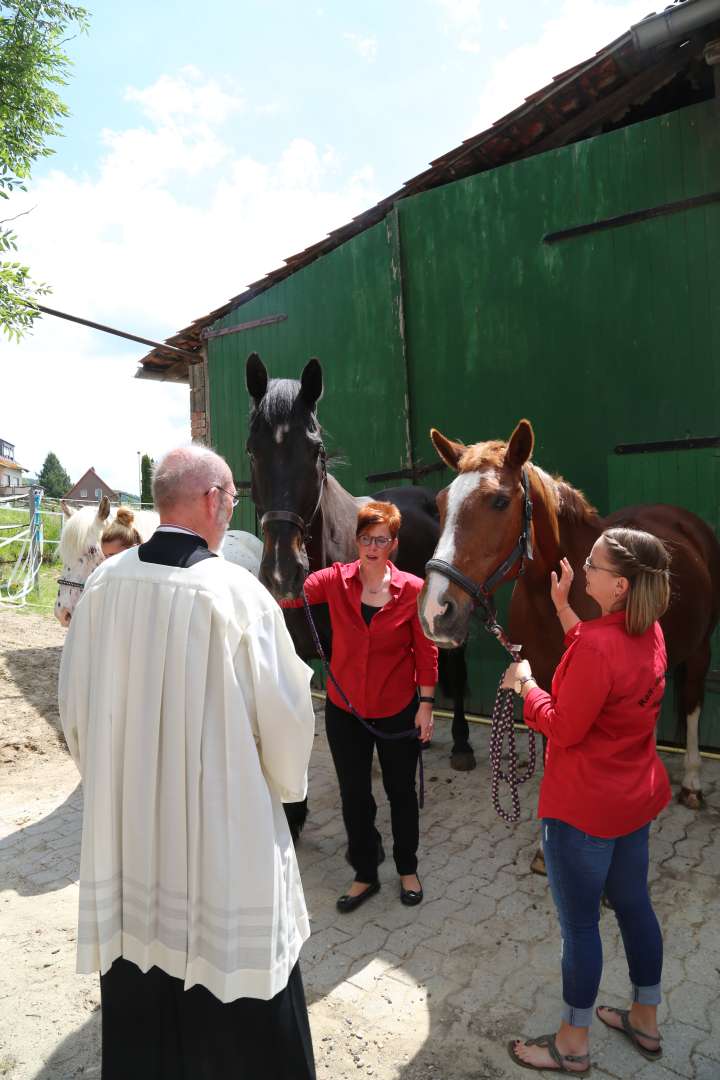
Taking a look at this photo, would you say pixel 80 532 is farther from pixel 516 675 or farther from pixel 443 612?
pixel 516 675

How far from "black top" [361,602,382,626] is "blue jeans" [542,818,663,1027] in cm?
115

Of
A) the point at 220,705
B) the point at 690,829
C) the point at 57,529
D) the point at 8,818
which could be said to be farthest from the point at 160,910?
the point at 57,529

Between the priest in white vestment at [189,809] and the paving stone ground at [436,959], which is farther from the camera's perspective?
the paving stone ground at [436,959]

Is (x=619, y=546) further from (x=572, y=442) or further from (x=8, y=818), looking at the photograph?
(x=8, y=818)

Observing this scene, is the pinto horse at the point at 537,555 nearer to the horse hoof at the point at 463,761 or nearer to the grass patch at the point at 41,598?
the horse hoof at the point at 463,761

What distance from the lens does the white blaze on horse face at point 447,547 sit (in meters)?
2.64

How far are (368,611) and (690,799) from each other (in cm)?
237

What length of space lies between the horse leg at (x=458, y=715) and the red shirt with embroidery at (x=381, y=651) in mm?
1927

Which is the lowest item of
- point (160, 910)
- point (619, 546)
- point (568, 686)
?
point (160, 910)

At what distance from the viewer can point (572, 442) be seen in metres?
4.99

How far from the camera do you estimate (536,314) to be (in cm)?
511

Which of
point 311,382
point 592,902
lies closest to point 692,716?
point 592,902

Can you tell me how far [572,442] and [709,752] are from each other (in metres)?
2.40

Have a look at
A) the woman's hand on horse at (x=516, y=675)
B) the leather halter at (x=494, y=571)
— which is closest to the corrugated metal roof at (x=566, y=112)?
the leather halter at (x=494, y=571)
